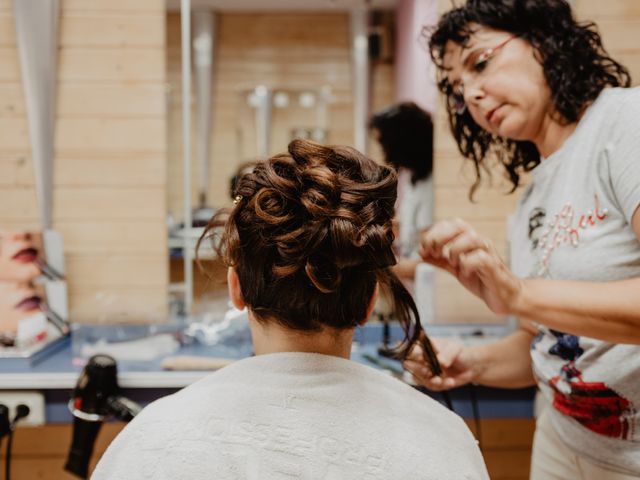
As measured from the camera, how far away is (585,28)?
1272 millimetres

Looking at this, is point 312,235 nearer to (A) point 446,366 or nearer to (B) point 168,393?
(A) point 446,366

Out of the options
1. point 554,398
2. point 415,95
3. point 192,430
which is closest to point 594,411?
point 554,398

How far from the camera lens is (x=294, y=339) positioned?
36.1 inches

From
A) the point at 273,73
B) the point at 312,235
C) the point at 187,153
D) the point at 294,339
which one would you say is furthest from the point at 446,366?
the point at 273,73

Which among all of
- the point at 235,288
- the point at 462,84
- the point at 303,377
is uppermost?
the point at 462,84

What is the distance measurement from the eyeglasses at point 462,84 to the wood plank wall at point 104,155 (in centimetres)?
124

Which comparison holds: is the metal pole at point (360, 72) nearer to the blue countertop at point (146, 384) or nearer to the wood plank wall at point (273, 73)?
the wood plank wall at point (273, 73)

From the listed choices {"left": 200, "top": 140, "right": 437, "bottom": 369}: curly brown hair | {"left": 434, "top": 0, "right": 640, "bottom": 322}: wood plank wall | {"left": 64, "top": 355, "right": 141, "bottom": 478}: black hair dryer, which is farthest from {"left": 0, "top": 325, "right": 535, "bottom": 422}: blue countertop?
{"left": 200, "top": 140, "right": 437, "bottom": 369}: curly brown hair

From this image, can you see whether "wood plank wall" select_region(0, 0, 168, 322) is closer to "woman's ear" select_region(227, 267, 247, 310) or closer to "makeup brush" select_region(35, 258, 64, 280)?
"makeup brush" select_region(35, 258, 64, 280)

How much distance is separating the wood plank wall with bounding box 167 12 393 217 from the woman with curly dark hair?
4.92 feet

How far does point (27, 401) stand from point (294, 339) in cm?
116

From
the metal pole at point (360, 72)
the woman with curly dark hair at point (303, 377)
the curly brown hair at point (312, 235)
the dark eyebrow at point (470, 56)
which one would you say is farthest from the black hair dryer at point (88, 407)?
the metal pole at point (360, 72)

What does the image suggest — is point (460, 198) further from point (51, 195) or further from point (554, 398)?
point (51, 195)

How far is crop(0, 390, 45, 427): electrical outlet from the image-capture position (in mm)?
1665
